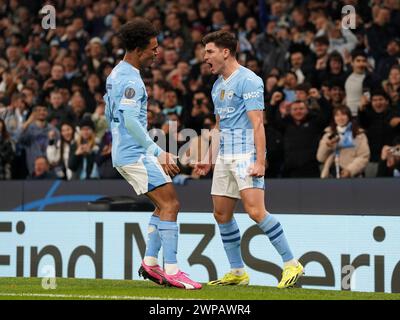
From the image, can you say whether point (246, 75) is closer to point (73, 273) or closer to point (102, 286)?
point (102, 286)

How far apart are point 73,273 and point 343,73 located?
463 centimetres

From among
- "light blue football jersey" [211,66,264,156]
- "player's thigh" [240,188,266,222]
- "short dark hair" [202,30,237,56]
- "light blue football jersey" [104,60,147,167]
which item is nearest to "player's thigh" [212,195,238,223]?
"player's thigh" [240,188,266,222]

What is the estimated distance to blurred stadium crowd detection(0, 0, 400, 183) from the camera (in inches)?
527

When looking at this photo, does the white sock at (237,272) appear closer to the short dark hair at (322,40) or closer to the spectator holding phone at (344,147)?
the spectator holding phone at (344,147)

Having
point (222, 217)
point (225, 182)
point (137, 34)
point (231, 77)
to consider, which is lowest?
point (222, 217)

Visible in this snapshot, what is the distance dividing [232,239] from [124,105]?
1.82 meters

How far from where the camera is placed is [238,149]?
9.23 meters

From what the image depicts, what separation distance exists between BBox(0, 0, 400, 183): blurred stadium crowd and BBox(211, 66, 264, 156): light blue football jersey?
409 cm

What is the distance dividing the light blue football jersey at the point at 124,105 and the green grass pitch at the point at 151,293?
113 cm

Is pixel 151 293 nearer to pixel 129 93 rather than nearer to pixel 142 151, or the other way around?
pixel 142 151

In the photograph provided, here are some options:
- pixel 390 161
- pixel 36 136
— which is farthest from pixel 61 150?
pixel 390 161

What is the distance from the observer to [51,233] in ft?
45.2

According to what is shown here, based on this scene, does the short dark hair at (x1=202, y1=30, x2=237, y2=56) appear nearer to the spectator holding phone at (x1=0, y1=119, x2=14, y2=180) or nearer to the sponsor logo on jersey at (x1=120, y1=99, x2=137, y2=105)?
the sponsor logo on jersey at (x1=120, y1=99, x2=137, y2=105)
